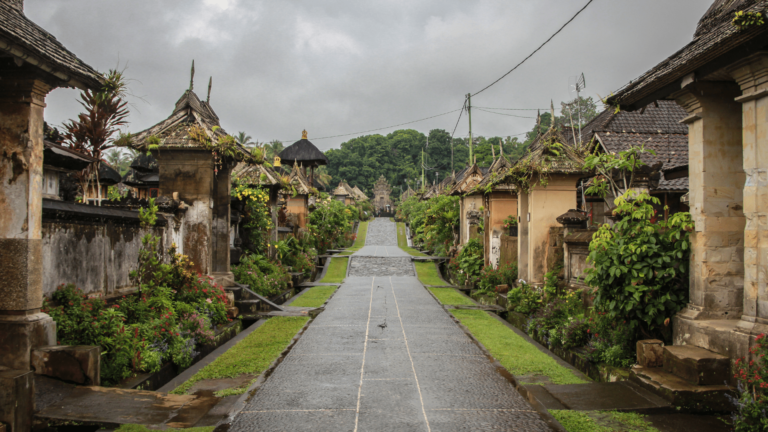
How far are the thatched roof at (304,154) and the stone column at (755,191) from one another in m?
27.0

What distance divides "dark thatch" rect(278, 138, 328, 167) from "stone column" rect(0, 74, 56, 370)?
1024 inches

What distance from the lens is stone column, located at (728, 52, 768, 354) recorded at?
4301mm

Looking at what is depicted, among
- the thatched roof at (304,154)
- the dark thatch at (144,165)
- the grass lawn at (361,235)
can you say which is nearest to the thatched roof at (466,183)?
the grass lawn at (361,235)

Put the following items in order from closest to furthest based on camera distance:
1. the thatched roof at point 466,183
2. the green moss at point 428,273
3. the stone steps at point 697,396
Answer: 1. the stone steps at point 697,396
2. the green moss at point 428,273
3. the thatched roof at point 466,183

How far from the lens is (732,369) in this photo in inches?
172

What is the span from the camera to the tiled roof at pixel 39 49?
4066mm

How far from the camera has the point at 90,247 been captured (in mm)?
5945

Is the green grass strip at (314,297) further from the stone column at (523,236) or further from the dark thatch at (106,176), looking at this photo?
the dark thatch at (106,176)

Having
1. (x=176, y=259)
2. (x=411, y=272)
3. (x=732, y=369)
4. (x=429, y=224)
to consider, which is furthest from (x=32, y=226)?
(x=429, y=224)

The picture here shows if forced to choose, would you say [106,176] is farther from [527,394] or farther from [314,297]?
[527,394]

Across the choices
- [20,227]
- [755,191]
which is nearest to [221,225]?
[20,227]

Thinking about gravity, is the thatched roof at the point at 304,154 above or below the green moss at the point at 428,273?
above

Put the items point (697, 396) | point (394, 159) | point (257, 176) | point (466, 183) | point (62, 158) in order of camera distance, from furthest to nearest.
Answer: point (394, 159), point (466, 183), point (257, 176), point (62, 158), point (697, 396)

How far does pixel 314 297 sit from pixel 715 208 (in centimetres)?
915
